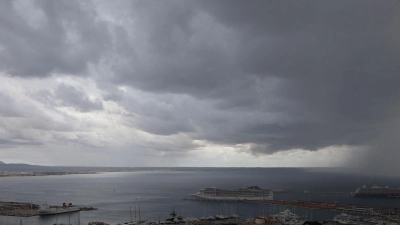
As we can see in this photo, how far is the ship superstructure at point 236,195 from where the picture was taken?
306 feet

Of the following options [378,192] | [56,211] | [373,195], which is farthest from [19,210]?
[378,192]

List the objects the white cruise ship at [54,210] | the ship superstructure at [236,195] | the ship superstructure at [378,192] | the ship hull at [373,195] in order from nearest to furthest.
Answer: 1. the white cruise ship at [54,210]
2. the ship superstructure at [236,195]
3. the ship hull at [373,195]
4. the ship superstructure at [378,192]

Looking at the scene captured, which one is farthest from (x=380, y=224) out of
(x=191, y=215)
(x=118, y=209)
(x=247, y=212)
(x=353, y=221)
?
→ (x=118, y=209)

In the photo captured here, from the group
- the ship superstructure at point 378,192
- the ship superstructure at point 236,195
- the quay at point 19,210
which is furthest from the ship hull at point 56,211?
the ship superstructure at point 378,192

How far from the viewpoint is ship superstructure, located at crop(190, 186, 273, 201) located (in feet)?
306

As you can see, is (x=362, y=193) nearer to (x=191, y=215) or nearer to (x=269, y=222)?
(x=191, y=215)

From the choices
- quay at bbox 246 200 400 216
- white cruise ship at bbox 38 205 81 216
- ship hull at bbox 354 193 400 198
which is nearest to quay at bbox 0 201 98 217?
white cruise ship at bbox 38 205 81 216

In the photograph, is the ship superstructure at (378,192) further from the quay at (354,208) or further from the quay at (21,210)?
the quay at (21,210)

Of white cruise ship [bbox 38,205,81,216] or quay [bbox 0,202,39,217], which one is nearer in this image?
quay [bbox 0,202,39,217]

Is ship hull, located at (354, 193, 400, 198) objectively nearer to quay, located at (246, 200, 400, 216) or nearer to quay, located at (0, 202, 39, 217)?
quay, located at (246, 200, 400, 216)

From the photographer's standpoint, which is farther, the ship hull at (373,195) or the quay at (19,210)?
the ship hull at (373,195)

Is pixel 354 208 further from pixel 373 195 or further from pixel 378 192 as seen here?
pixel 378 192

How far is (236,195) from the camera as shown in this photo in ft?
311

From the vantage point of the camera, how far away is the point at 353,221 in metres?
55.7
